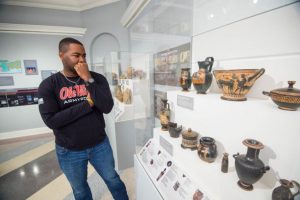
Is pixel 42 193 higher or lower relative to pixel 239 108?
lower

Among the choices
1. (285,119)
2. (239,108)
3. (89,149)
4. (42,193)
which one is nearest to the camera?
(285,119)

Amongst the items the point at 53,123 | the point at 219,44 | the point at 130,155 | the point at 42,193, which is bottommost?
the point at 42,193

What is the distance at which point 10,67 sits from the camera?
3.09m

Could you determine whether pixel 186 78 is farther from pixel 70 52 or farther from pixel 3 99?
pixel 3 99

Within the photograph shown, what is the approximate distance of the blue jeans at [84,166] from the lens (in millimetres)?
1036

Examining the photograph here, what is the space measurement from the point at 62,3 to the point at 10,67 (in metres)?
1.74

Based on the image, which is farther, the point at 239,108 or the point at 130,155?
the point at 130,155

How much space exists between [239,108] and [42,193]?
2145mm

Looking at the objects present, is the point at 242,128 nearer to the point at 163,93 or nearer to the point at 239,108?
the point at 239,108

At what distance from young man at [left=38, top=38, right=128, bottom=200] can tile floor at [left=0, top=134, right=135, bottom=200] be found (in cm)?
69

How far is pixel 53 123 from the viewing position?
3.07 feet

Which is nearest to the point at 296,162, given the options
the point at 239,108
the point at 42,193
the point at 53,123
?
the point at 239,108

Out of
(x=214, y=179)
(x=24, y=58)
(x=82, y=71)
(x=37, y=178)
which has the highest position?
(x=24, y=58)

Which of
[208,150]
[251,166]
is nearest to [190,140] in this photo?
[208,150]
